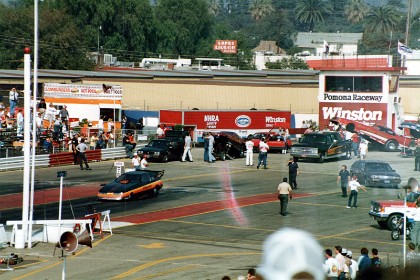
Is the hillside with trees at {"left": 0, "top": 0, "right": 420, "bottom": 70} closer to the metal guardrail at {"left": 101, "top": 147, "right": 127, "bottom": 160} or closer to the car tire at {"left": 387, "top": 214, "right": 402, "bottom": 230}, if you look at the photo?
the metal guardrail at {"left": 101, "top": 147, "right": 127, "bottom": 160}

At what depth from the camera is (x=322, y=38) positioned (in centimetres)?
18288

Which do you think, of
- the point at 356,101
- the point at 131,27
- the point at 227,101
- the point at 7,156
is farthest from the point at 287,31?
the point at 7,156

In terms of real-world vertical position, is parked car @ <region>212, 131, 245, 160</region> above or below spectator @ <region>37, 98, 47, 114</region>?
below

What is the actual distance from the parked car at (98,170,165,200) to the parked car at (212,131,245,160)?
506 inches

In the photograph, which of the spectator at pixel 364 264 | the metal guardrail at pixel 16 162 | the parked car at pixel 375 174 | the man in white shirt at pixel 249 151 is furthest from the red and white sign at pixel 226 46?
the spectator at pixel 364 264

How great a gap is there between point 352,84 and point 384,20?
105 meters

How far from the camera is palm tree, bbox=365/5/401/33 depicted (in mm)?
148750

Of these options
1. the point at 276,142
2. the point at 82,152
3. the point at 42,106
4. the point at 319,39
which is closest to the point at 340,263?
the point at 82,152

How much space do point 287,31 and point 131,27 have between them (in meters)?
78.2

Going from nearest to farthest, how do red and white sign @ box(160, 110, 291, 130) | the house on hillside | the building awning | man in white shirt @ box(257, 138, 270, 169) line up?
man in white shirt @ box(257, 138, 270, 169)
red and white sign @ box(160, 110, 291, 130)
the building awning
the house on hillside

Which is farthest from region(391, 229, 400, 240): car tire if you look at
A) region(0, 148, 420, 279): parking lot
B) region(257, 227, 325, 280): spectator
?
region(257, 227, 325, 280): spectator

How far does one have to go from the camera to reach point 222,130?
5212 centimetres

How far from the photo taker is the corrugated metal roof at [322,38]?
537 feet

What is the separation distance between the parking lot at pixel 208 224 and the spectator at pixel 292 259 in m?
11.6
